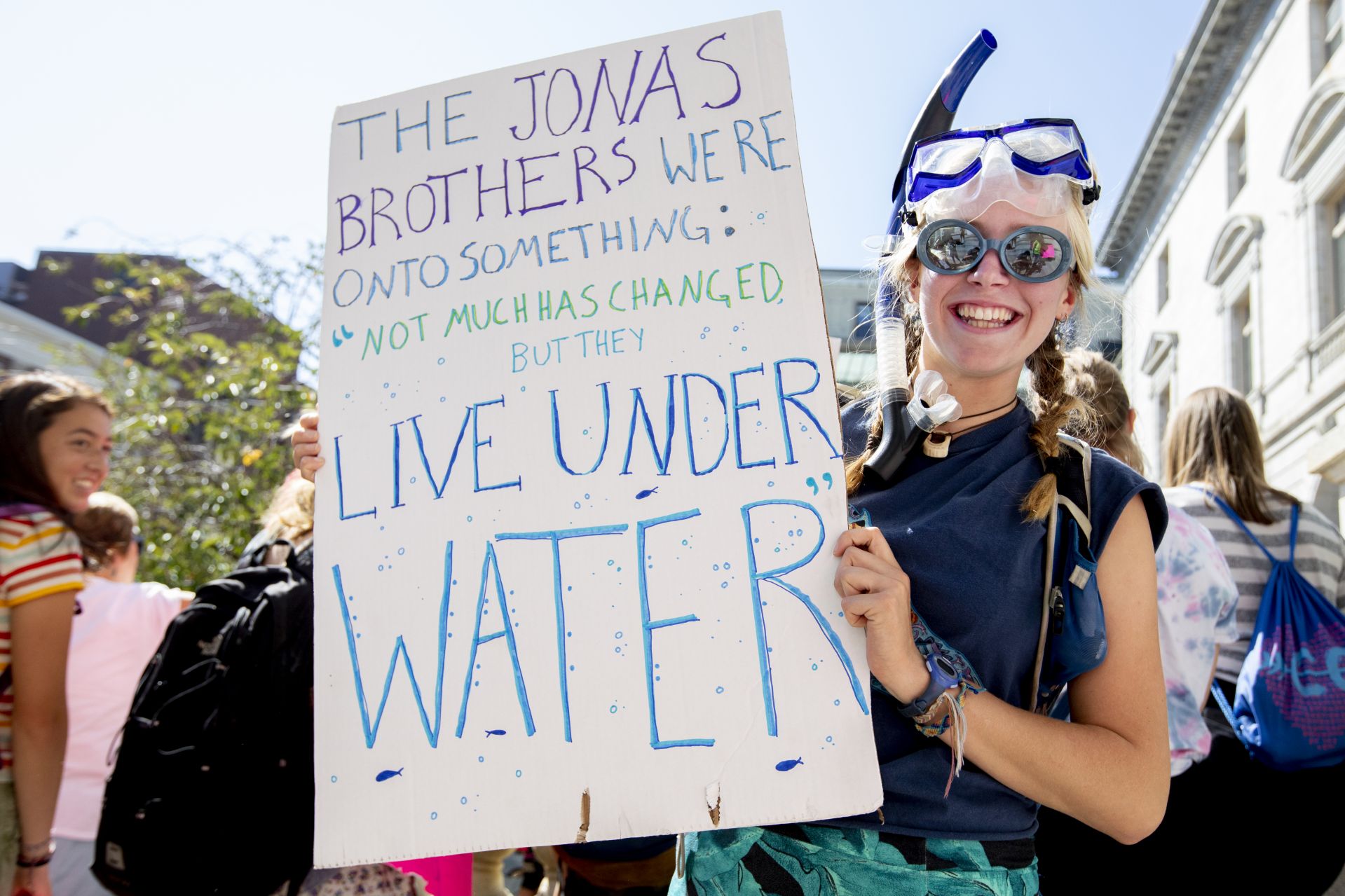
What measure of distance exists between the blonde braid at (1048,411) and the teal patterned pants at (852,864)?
0.47 m

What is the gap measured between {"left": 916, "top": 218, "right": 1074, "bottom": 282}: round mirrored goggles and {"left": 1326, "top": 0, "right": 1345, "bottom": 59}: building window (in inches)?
564

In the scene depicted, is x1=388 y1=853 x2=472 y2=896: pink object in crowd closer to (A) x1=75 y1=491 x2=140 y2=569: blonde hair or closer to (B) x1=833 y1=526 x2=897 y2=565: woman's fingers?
(B) x1=833 y1=526 x2=897 y2=565: woman's fingers

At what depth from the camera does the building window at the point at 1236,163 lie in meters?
16.9

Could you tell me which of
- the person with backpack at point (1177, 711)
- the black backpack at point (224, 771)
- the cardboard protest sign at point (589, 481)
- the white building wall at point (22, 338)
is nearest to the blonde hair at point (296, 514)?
the black backpack at point (224, 771)

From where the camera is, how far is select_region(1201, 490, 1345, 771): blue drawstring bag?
243cm

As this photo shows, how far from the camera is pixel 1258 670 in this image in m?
2.57

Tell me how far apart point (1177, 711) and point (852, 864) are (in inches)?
55.2

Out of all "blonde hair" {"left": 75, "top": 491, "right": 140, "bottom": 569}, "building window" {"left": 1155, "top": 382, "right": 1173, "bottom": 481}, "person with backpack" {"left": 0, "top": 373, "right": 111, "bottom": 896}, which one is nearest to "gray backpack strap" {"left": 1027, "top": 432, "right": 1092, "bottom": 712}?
"person with backpack" {"left": 0, "top": 373, "right": 111, "bottom": 896}

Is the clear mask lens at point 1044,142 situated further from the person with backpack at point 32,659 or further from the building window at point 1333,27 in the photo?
the building window at point 1333,27

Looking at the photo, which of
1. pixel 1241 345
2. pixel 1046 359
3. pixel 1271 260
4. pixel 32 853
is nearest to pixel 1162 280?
pixel 1241 345

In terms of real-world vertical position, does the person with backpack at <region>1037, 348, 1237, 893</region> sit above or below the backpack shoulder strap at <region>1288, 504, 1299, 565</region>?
below

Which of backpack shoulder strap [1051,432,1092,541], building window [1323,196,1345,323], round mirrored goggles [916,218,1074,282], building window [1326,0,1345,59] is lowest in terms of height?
backpack shoulder strap [1051,432,1092,541]

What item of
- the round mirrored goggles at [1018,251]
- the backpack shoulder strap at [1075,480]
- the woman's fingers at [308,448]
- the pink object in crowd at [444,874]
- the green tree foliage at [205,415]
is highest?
the green tree foliage at [205,415]

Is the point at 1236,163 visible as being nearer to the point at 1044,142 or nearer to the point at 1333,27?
the point at 1333,27
